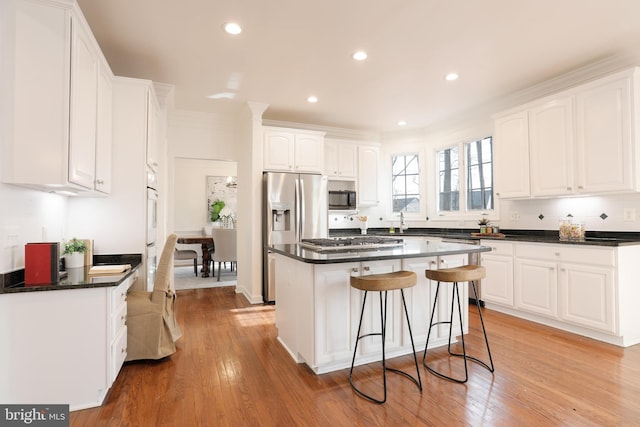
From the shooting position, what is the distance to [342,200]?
561 centimetres

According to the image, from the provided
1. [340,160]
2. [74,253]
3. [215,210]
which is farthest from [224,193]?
[74,253]

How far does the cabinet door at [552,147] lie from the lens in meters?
3.50

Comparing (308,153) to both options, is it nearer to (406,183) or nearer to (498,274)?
(406,183)

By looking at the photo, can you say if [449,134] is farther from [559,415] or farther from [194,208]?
[194,208]

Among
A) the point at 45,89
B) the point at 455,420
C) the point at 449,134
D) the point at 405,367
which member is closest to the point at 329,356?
the point at 405,367

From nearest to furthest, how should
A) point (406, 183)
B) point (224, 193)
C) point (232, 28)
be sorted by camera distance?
point (232, 28), point (406, 183), point (224, 193)

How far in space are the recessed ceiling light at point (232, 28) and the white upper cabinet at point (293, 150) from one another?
1930 millimetres

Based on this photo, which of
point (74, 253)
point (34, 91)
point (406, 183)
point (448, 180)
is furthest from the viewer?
point (406, 183)

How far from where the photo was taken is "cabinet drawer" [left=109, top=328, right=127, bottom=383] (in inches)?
84.9

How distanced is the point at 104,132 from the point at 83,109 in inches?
18.4

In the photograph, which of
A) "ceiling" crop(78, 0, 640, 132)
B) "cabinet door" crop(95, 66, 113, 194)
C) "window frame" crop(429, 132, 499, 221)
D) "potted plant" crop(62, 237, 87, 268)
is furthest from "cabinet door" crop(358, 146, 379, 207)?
"potted plant" crop(62, 237, 87, 268)

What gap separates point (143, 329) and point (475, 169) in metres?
4.69

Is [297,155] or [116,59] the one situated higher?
[116,59]

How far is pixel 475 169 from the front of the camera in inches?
197
